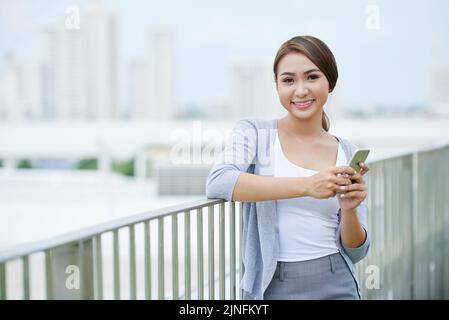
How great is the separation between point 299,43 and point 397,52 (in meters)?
2.21

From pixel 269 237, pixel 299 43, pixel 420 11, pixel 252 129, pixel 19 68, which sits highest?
pixel 19 68

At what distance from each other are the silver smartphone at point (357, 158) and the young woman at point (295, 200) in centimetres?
2

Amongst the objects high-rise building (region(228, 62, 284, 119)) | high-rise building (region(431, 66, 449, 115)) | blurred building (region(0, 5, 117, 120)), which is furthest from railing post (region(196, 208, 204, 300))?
high-rise building (region(431, 66, 449, 115))

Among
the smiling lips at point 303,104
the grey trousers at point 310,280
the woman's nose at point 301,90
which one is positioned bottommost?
the grey trousers at point 310,280

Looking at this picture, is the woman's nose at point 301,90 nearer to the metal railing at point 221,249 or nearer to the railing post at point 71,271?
the metal railing at point 221,249

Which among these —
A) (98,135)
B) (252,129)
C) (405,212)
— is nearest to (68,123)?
(98,135)

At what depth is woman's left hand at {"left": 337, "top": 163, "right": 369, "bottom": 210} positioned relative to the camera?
123 cm

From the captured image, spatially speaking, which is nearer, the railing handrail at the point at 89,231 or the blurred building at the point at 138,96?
the railing handrail at the point at 89,231

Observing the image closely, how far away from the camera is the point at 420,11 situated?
2.31m

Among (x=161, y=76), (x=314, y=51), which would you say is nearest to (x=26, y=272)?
(x=314, y=51)

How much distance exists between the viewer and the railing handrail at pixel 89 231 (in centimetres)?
90

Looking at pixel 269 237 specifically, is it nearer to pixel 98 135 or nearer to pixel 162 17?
pixel 98 135

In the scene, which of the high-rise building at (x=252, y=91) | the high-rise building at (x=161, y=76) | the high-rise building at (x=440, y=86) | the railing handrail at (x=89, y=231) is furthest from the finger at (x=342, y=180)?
the high-rise building at (x=161, y=76)

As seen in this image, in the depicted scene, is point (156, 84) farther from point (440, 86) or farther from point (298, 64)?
point (298, 64)
